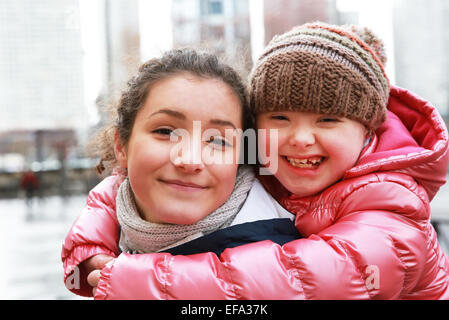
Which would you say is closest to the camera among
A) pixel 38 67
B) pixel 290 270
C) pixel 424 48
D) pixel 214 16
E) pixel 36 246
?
pixel 290 270

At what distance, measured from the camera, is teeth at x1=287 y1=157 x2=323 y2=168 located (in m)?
1.22

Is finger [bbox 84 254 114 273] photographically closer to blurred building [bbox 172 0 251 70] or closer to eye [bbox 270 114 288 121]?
eye [bbox 270 114 288 121]

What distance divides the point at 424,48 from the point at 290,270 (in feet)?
40.3

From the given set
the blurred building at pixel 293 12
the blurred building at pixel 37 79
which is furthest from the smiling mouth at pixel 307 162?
the blurred building at pixel 37 79

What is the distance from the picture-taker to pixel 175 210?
3.56 feet

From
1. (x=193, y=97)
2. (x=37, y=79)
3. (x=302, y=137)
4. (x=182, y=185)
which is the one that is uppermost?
(x=37, y=79)

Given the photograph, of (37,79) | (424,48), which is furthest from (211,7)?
(424,48)

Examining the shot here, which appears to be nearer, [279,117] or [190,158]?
[190,158]

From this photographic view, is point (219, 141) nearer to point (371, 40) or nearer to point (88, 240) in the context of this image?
point (88, 240)

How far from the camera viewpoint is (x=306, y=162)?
48.2 inches

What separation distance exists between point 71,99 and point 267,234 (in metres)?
13.7

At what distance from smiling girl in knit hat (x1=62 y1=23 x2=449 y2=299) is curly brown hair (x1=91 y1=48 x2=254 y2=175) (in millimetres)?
62
